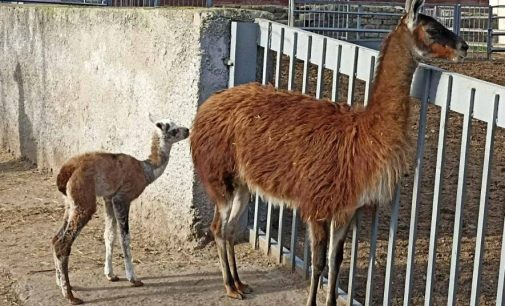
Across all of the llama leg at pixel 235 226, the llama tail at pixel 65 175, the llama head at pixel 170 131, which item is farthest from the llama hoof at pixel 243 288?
the llama tail at pixel 65 175

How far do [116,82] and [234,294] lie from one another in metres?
2.81

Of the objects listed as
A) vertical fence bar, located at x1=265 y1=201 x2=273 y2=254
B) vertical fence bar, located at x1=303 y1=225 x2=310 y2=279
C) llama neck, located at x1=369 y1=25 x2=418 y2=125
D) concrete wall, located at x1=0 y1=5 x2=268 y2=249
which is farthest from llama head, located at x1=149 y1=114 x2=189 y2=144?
llama neck, located at x1=369 y1=25 x2=418 y2=125

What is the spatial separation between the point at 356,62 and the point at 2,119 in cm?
695

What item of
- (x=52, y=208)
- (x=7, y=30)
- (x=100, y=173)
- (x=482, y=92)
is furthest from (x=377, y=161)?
(x=7, y=30)

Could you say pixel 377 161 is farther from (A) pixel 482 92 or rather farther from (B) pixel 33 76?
(B) pixel 33 76

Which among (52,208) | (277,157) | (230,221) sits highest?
(277,157)

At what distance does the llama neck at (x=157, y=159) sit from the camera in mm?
6160

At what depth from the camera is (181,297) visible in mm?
5707

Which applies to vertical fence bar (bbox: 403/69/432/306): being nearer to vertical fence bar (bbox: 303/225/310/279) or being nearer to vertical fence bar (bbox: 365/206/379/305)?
vertical fence bar (bbox: 365/206/379/305)

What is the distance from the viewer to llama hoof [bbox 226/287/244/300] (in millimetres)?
5688

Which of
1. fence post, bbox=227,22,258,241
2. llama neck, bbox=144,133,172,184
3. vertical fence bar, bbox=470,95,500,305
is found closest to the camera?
vertical fence bar, bbox=470,95,500,305

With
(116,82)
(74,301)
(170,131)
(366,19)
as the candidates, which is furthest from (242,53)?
(366,19)

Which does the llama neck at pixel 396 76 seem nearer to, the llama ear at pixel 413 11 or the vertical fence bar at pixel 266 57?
the llama ear at pixel 413 11

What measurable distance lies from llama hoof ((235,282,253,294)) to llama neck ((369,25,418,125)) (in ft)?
5.43
